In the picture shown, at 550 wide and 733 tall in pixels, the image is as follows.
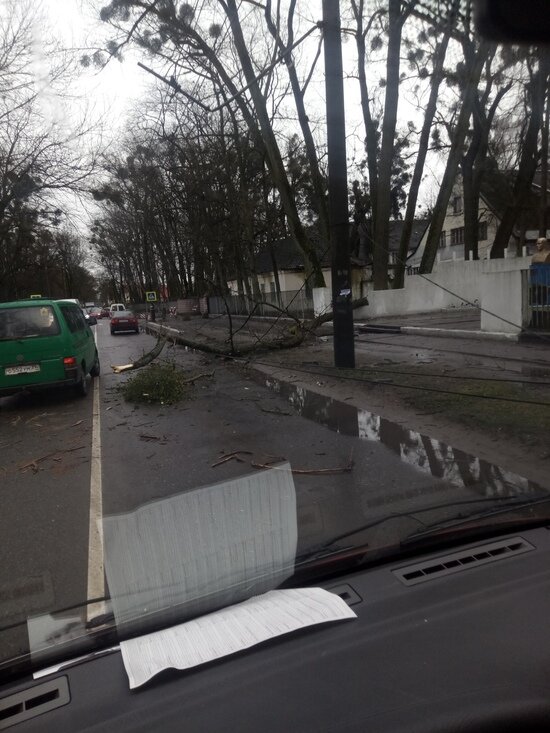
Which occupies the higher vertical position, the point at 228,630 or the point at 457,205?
the point at 457,205

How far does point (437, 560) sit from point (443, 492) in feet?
6.55

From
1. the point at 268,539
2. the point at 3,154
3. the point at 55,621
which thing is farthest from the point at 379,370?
the point at 3,154

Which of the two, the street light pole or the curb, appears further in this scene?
the curb

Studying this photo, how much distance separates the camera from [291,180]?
29672 millimetres

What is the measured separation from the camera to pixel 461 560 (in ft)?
8.39

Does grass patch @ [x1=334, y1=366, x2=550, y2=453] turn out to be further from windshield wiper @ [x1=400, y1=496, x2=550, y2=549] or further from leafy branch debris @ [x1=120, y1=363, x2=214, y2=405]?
leafy branch debris @ [x1=120, y1=363, x2=214, y2=405]

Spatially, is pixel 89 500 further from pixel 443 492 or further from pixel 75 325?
pixel 75 325

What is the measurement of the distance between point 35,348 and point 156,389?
7.02ft

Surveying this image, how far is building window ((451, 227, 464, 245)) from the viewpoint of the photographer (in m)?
54.4

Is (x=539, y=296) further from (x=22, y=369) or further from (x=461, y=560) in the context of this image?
Answer: (x=461, y=560)

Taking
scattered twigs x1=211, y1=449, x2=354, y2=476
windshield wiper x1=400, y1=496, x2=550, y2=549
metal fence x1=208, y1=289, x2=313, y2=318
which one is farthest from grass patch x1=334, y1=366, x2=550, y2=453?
metal fence x1=208, y1=289, x2=313, y2=318

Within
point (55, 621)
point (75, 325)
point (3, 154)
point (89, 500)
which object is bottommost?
point (89, 500)

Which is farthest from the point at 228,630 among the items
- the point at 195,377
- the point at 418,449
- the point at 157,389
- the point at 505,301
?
the point at 505,301

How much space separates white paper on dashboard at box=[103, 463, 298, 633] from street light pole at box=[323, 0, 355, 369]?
7295mm
